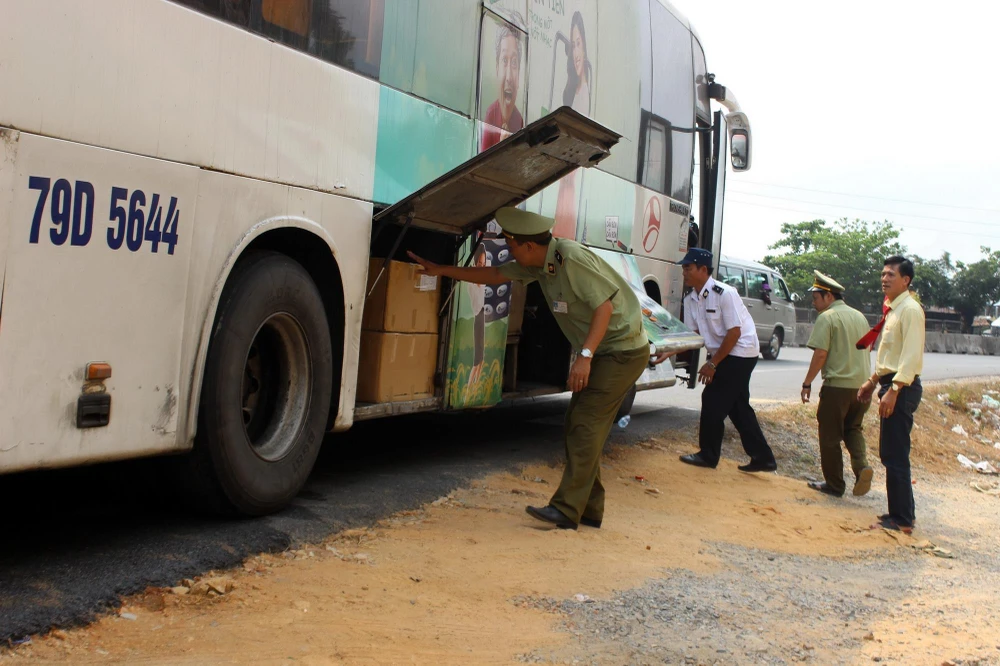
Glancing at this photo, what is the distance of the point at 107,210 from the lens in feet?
11.6

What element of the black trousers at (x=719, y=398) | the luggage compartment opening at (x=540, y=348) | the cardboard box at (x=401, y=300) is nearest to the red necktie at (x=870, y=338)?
the black trousers at (x=719, y=398)

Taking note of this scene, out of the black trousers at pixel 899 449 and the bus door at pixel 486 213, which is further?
the black trousers at pixel 899 449

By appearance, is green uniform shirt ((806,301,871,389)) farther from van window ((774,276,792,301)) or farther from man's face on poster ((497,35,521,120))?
van window ((774,276,792,301))

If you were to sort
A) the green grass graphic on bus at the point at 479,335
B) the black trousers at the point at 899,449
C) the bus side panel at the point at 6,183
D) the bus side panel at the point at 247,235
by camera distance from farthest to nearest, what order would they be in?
the black trousers at the point at 899,449 < the green grass graphic on bus at the point at 479,335 < the bus side panel at the point at 247,235 < the bus side panel at the point at 6,183

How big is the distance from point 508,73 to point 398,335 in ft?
6.65

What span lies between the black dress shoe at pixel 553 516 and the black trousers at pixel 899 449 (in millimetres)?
2516

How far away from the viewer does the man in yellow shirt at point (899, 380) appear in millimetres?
6441

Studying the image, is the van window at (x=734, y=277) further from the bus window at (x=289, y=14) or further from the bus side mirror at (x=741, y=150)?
the bus window at (x=289, y=14)

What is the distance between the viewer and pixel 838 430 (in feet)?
25.4

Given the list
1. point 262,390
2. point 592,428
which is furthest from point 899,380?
point 262,390

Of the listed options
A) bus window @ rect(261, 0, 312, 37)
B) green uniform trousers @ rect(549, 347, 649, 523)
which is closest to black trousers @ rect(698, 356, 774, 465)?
green uniform trousers @ rect(549, 347, 649, 523)

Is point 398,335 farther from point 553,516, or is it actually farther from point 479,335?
point 553,516

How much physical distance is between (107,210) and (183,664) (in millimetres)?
1632

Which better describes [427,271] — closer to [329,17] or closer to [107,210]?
[329,17]
